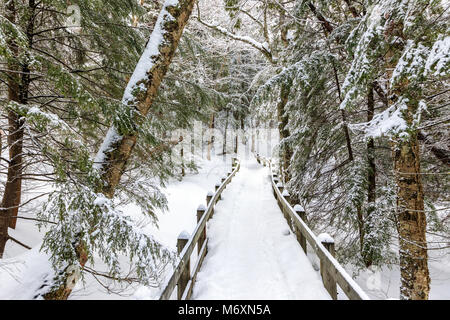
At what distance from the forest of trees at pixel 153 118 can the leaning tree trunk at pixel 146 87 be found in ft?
0.06

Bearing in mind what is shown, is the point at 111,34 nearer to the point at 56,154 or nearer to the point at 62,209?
the point at 56,154

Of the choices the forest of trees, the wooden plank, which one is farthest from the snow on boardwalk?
the forest of trees

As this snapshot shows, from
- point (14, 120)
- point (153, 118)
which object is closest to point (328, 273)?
point (153, 118)

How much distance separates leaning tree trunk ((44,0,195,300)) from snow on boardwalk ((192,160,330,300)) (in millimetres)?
2043

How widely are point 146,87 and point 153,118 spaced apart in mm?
2452

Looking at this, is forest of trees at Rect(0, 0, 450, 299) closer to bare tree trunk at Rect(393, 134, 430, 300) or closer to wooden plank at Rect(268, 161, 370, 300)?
bare tree trunk at Rect(393, 134, 430, 300)

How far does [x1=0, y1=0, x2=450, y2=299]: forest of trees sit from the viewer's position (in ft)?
7.69

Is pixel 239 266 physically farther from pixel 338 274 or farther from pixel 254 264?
pixel 338 274

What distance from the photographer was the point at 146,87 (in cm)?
348

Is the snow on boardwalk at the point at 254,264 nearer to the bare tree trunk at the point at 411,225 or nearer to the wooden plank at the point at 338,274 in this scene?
the wooden plank at the point at 338,274

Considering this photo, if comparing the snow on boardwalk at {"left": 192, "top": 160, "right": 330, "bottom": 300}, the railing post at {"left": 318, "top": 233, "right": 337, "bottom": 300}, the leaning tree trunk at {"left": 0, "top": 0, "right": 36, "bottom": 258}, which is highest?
the leaning tree trunk at {"left": 0, "top": 0, "right": 36, "bottom": 258}

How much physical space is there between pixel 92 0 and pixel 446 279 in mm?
12146

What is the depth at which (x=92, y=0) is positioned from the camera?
365 cm
